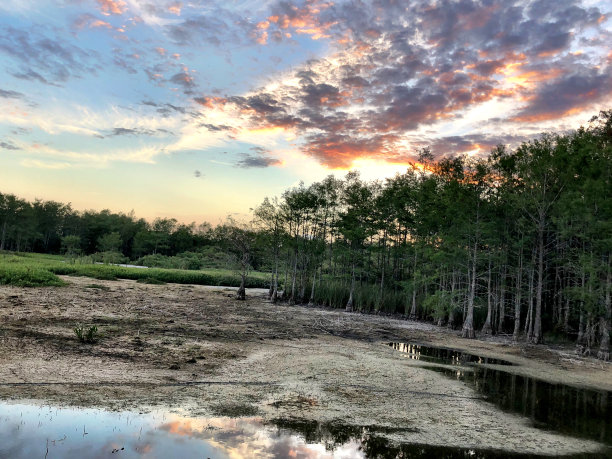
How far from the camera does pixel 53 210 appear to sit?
101m

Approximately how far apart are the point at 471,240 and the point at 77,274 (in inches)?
1495

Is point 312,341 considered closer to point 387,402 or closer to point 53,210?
point 387,402

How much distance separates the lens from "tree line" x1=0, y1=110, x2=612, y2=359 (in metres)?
21.8

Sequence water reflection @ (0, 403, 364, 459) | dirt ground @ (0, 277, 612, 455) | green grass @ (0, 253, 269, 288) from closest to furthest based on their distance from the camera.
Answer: water reflection @ (0, 403, 364, 459) → dirt ground @ (0, 277, 612, 455) → green grass @ (0, 253, 269, 288)

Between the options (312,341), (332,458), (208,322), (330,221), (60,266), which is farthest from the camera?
(330,221)

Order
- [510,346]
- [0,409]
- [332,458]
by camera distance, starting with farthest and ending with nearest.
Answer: [510,346] < [0,409] < [332,458]

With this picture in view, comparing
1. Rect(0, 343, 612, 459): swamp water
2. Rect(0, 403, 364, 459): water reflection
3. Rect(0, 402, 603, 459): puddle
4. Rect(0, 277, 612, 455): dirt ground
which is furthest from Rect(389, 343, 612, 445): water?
Rect(0, 403, 364, 459): water reflection

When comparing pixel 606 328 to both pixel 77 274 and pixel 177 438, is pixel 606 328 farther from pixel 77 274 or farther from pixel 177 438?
pixel 77 274

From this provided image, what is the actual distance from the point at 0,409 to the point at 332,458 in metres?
5.90

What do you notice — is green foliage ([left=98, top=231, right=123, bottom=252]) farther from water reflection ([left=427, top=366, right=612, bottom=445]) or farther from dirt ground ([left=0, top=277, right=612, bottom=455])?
water reflection ([left=427, top=366, right=612, bottom=445])

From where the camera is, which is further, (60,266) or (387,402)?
(60,266)

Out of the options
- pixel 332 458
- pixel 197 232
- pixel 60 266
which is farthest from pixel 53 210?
pixel 332 458

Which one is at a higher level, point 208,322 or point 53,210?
point 53,210

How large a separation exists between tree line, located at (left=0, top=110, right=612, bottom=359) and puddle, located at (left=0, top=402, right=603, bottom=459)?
1779 cm
